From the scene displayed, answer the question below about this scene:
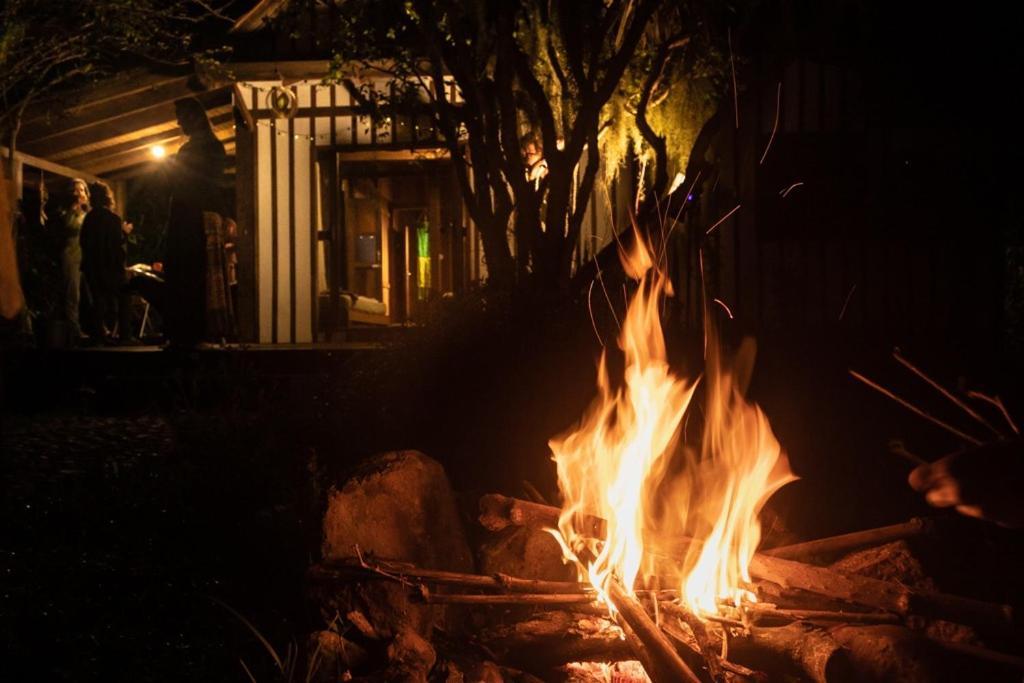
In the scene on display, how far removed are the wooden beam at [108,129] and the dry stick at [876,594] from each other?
1091 cm

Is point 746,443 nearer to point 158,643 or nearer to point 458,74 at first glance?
point 158,643

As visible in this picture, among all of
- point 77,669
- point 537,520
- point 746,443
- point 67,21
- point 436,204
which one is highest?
point 67,21

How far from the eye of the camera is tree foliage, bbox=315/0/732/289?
21.9 feet

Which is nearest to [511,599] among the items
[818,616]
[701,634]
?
[701,634]

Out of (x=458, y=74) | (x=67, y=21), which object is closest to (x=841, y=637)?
(x=458, y=74)

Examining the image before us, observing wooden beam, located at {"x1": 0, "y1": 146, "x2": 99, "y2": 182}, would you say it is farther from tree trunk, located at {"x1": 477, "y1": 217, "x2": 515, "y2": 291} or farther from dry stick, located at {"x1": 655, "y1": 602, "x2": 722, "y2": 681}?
dry stick, located at {"x1": 655, "y1": 602, "x2": 722, "y2": 681}

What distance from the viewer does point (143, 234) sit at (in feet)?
59.9

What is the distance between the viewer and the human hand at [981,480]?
2.17 meters

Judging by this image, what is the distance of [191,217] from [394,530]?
21.2 ft

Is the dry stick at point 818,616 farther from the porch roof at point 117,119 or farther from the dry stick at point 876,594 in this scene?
the porch roof at point 117,119

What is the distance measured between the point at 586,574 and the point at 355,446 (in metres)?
1.89

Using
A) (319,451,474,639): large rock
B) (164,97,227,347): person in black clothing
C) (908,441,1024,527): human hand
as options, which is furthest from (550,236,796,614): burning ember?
(164,97,227,347): person in black clothing

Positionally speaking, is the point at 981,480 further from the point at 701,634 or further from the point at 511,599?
the point at 511,599

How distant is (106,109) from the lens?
12695 mm
